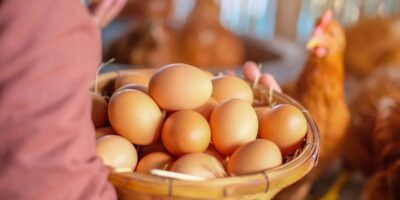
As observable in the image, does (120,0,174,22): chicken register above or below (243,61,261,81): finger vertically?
below

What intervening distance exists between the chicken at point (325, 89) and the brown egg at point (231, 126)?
38cm

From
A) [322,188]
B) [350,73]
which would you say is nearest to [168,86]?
[322,188]

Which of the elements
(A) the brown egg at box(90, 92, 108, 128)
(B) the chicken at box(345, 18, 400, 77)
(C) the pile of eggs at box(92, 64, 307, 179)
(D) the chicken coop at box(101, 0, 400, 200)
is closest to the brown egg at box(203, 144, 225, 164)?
(C) the pile of eggs at box(92, 64, 307, 179)

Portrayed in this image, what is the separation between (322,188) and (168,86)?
62 centimetres

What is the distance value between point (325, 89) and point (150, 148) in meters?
0.44

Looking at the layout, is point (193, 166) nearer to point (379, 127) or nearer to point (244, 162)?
point (244, 162)

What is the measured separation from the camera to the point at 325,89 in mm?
879

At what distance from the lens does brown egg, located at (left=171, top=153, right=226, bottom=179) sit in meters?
0.46

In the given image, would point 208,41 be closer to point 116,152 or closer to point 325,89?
point 325,89

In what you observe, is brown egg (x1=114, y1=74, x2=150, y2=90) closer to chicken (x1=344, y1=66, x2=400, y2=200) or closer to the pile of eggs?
the pile of eggs

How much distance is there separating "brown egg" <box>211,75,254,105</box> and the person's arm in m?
0.19

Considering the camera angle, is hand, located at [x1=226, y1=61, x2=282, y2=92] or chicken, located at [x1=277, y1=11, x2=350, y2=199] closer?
hand, located at [x1=226, y1=61, x2=282, y2=92]

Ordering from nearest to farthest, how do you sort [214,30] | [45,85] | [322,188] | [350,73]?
[45,85]
[322,188]
[214,30]
[350,73]

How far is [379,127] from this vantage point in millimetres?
882
